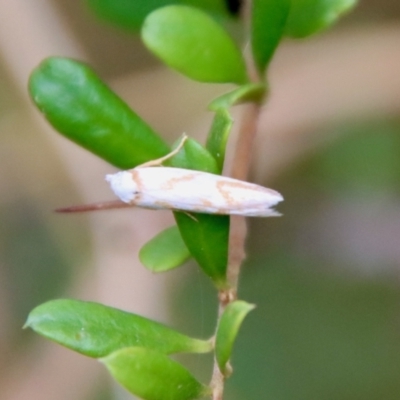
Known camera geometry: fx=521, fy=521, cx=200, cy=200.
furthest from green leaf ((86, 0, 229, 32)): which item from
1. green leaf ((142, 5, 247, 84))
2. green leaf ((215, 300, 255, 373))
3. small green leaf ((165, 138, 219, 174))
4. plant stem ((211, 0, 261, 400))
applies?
green leaf ((215, 300, 255, 373))

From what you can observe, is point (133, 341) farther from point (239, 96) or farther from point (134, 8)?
point (134, 8)

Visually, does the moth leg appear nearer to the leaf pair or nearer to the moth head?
the moth head

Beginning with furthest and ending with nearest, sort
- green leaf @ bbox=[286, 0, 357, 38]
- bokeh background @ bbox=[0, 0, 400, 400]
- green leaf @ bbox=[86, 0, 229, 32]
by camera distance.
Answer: bokeh background @ bbox=[0, 0, 400, 400]
green leaf @ bbox=[86, 0, 229, 32]
green leaf @ bbox=[286, 0, 357, 38]

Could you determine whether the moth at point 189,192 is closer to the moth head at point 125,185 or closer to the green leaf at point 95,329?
the moth head at point 125,185

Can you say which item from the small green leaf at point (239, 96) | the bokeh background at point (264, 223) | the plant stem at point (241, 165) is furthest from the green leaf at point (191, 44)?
the bokeh background at point (264, 223)

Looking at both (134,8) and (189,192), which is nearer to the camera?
(189,192)

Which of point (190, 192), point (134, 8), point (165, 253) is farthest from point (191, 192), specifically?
point (134, 8)

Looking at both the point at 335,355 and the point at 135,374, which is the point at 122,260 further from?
the point at 135,374

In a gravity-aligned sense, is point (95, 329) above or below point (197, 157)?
below
